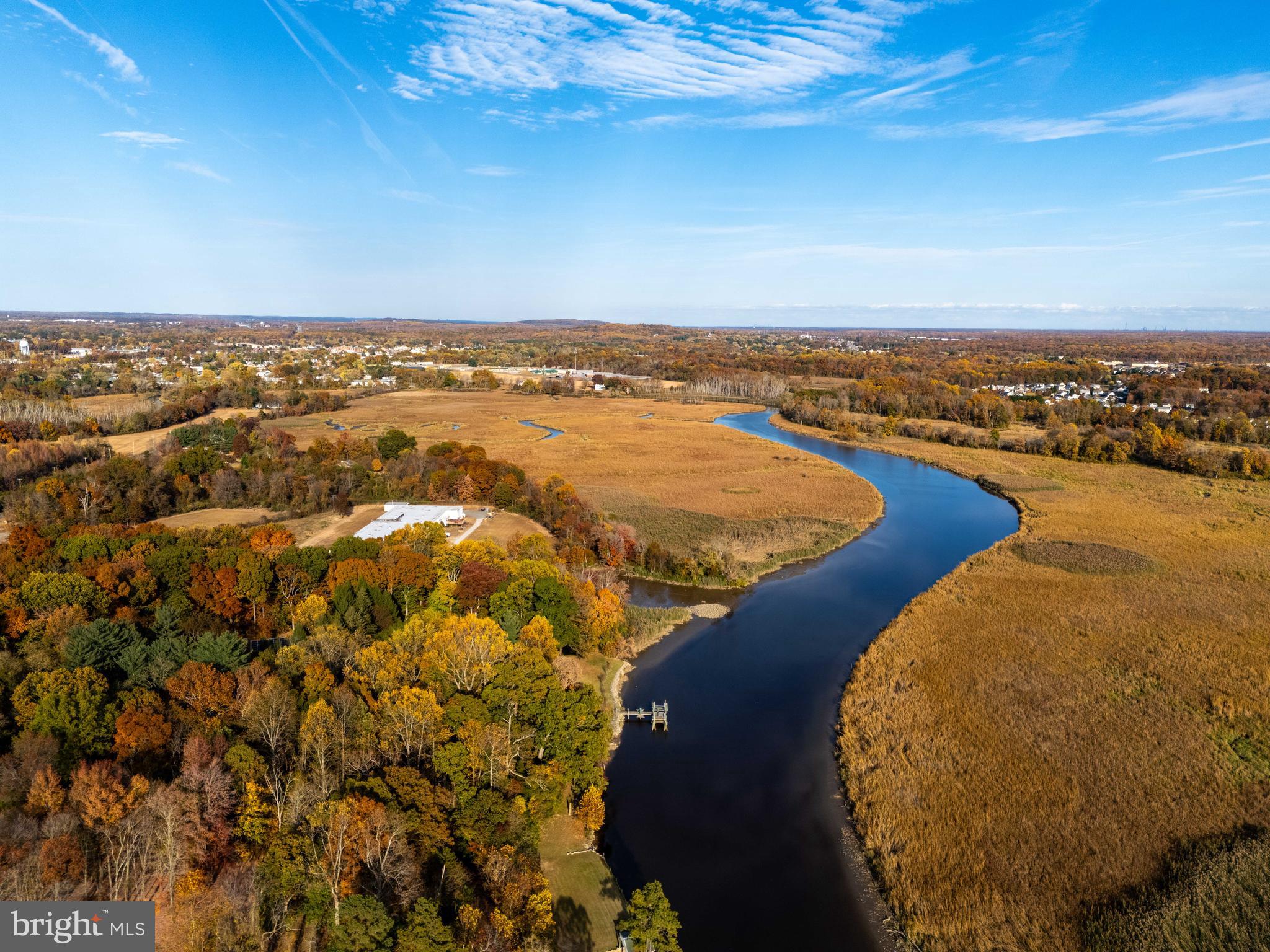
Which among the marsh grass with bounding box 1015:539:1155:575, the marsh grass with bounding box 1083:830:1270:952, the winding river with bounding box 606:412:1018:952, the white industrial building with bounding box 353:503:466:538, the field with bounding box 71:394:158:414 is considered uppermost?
the field with bounding box 71:394:158:414

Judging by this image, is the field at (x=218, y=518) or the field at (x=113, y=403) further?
the field at (x=113, y=403)

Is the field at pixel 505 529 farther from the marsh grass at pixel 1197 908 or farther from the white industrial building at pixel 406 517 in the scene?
the marsh grass at pixel 1197 908

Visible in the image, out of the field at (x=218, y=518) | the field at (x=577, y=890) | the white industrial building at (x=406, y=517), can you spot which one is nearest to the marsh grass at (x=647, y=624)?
the field at (x=577, y=890)

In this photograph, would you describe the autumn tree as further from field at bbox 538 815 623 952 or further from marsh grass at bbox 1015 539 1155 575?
marsh grass at bbox 1015 539 1155 575

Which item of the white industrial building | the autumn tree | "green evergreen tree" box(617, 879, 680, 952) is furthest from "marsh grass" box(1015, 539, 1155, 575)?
the white industrial building

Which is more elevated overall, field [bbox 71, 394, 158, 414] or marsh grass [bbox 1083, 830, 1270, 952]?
field [bbox 71, 394, 158, 414]

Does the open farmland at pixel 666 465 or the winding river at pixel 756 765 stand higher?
the open farmland at pixel 666 465
